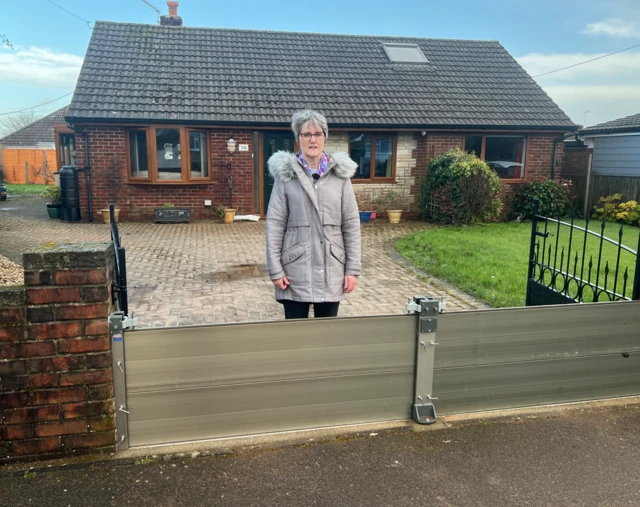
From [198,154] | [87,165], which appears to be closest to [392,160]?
[198,154]

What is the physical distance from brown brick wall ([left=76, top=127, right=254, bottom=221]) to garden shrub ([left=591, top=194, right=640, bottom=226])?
30.9 feet

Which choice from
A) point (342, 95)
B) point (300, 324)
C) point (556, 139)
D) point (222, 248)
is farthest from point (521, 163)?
point (300, 324)

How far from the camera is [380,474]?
275cm

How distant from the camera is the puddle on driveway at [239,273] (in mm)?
7648

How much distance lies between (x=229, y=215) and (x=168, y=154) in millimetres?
2212

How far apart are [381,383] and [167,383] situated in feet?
4.01

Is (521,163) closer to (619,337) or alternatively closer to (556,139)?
(556,139)

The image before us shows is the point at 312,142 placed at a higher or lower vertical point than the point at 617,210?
higher

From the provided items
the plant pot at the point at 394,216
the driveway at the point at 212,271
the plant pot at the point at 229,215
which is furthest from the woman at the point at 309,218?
the plant pot at the point at 394,216

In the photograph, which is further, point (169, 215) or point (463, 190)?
Answer: point (169, 215)

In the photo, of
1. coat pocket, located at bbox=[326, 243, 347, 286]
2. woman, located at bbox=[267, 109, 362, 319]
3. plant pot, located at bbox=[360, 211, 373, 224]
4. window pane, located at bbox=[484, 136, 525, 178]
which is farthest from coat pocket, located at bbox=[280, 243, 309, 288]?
window pane, located at bbox=[484, 136, 525, 178]

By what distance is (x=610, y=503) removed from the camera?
2531 millimetres

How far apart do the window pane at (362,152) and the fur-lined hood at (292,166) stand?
11491mm

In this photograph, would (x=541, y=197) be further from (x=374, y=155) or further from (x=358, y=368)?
(x=358, y=368)
